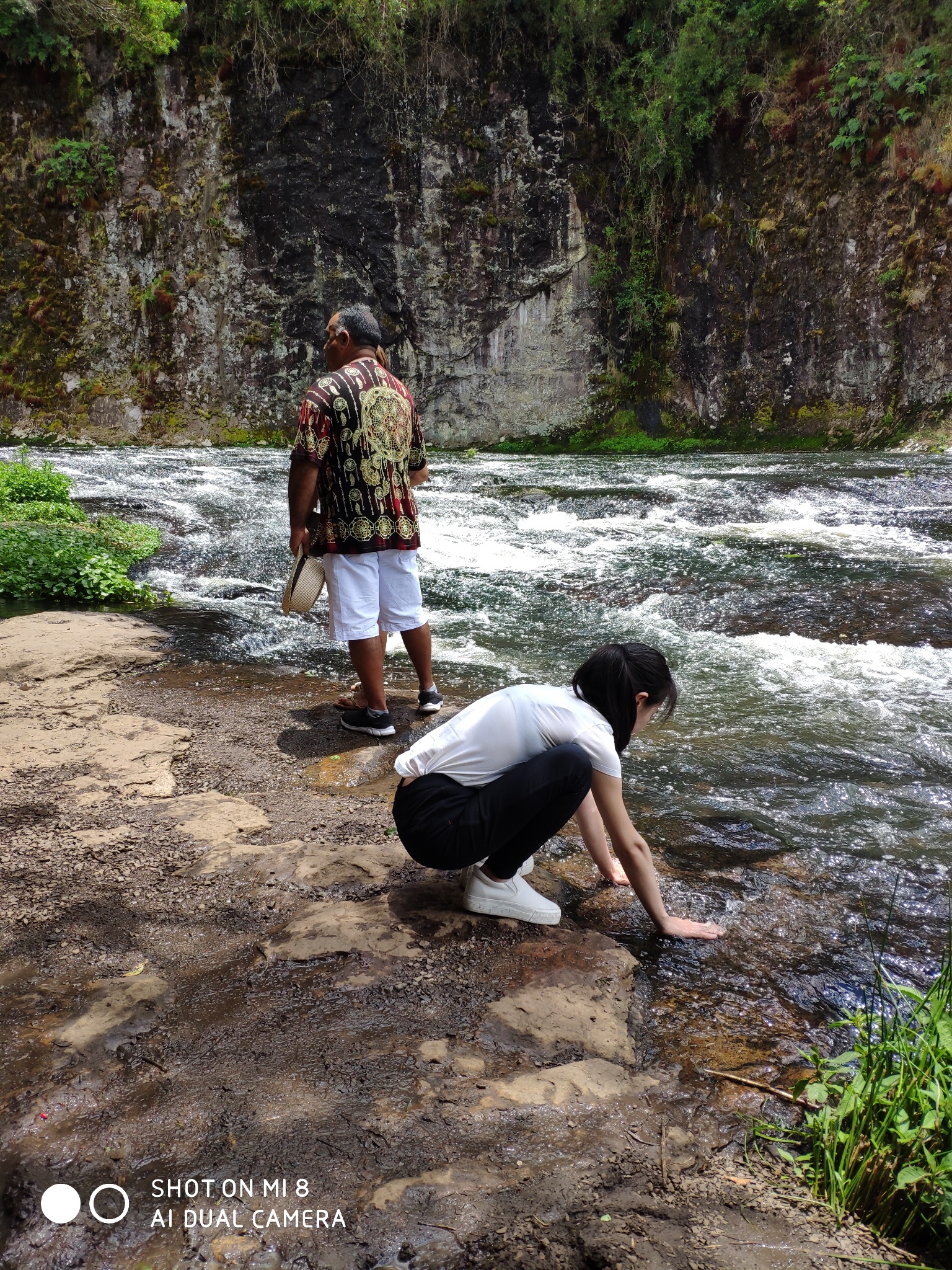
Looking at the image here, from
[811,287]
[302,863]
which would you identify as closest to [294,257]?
[811,287]

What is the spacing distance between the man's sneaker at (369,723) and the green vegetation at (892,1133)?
108 inches

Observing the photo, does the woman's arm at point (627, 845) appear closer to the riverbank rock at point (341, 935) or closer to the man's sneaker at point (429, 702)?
the riverbank rock at point (341, 935)

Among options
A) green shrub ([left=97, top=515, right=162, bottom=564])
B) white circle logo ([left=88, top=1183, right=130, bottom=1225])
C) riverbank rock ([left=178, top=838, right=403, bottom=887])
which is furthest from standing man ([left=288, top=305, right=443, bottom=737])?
green shrub ([left=97, top=515, right=162, bottom=564])

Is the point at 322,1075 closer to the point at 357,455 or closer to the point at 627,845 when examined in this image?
the point at 627,845

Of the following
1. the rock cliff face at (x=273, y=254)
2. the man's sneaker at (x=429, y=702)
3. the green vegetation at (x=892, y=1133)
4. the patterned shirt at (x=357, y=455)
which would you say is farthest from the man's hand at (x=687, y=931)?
the rock cliff face at (x=273, y=254)

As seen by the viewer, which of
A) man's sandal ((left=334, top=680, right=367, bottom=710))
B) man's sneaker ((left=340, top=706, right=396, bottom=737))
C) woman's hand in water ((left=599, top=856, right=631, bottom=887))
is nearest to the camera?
woman's hand in water ((left=599, top=856, right=631, bottom=887))

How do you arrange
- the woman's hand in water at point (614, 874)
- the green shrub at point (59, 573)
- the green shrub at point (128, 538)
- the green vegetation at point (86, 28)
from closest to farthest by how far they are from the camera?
1. the woman's hand in water at point (614, 874)
2. the green shrub at point (59, 573)
3. the green shrub at point (128, 538)
4. the green vegetation at point (86, 28)

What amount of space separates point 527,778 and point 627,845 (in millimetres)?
378

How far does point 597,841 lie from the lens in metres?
3.16

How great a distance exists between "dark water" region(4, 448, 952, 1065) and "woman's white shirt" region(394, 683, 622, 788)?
71 centimetres

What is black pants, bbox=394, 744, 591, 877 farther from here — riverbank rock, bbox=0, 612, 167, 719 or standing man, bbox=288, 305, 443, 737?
riverbank rock, bbox=0, 612, 167, 719

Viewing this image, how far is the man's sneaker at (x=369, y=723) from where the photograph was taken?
4531 millimetres

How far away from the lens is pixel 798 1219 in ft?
6.13

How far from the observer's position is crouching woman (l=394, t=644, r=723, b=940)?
2770 millimetres
